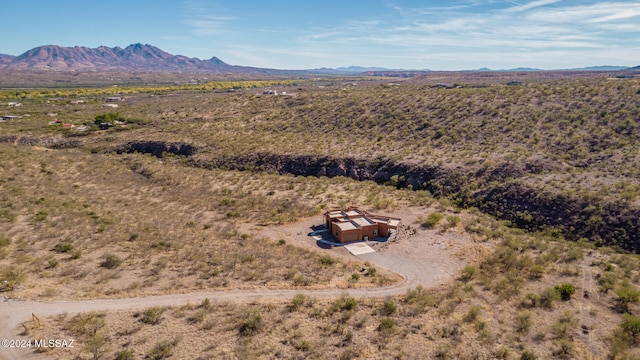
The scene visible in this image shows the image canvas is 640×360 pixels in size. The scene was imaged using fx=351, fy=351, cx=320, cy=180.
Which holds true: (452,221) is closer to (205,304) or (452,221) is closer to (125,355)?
(205,304)

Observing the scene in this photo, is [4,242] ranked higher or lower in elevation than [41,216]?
lower

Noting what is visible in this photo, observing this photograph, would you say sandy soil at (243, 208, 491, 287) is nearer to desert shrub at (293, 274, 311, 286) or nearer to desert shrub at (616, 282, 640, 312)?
desert shrub at (293, 274, 311, 286)

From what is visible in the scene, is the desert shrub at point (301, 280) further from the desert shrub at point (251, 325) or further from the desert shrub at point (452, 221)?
the desert shrub at point (452, 221)

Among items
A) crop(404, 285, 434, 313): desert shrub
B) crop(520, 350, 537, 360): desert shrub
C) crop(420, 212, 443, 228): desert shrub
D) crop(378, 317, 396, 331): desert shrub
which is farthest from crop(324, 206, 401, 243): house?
crop(520, 350, 537, 360): desert shrub

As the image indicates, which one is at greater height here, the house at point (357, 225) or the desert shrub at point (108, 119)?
the desert shrub at point (108, 119)

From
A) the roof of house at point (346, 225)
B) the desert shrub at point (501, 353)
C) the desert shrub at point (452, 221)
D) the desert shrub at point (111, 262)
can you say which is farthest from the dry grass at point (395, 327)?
the desert shrub at point (452, 221)

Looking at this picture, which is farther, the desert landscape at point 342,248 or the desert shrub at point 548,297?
the desert shrub at point 548,297

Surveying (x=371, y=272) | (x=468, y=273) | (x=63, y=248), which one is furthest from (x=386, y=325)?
(x=63, y=248)
